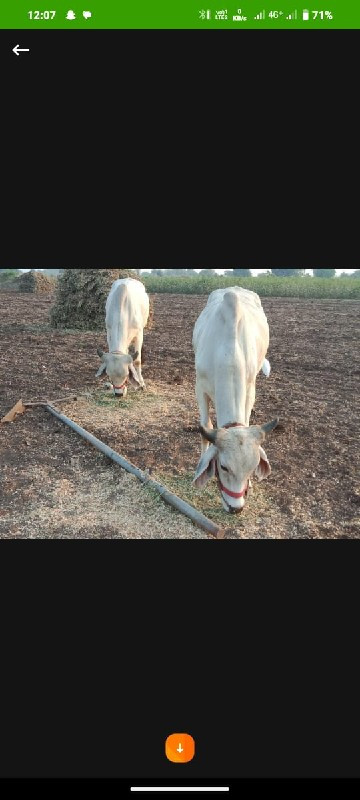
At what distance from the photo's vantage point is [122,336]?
8492 millimetres

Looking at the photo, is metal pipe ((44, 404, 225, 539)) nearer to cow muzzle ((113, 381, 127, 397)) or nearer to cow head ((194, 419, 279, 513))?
cow head ((194, 419, 279, 513))

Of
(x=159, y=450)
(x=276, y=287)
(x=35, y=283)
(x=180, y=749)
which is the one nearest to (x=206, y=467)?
(x=159, y=450)

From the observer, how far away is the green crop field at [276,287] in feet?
90.8

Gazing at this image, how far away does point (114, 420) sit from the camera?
7465 millimetres

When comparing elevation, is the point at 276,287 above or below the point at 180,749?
above

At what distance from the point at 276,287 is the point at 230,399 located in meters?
26.8

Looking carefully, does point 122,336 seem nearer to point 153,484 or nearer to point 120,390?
point 120,390

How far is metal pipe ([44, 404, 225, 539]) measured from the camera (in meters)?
4.46

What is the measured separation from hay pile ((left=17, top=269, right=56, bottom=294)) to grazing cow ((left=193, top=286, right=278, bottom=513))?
70.3ft

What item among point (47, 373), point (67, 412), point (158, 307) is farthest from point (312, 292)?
point (67, 412)

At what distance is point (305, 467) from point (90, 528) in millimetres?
2663

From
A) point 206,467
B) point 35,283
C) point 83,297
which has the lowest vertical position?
point 206,467
